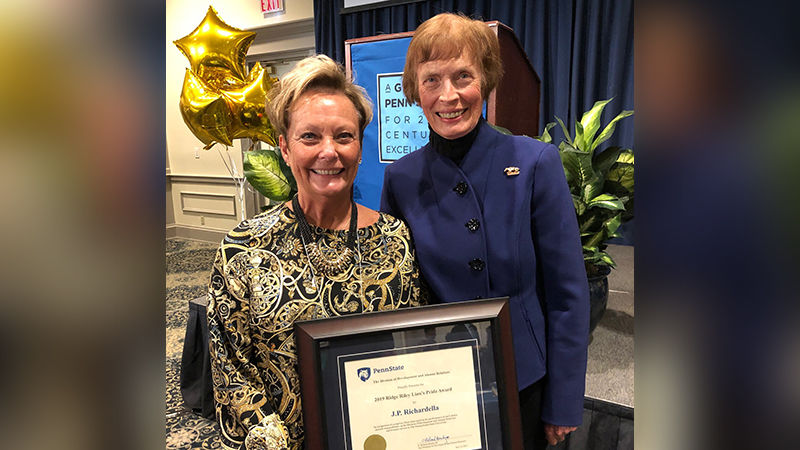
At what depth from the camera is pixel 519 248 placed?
108cm

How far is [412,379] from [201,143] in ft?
22.1

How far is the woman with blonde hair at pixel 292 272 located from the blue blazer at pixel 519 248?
14 cm

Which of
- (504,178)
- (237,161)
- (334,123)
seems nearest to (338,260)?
(334,123)

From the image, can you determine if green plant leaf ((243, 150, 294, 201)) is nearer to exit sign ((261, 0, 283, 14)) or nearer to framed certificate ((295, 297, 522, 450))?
framed certificate ((295, 297, 522, 450))

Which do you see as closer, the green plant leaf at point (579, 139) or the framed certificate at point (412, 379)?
the framed certificate at point (412, 379)

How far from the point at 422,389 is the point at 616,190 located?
154 centimetres

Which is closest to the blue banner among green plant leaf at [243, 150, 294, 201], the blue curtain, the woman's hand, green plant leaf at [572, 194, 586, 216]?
green plant leaf at [243, 150, 294, 201]

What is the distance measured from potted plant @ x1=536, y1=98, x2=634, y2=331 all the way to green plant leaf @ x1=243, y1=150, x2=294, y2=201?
1.15 meters

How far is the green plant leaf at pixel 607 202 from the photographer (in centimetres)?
190

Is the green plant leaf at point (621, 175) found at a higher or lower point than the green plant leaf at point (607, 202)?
higher

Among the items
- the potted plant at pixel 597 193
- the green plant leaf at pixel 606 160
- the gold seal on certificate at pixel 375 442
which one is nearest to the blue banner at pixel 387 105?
the potted plant at pixel 597 193

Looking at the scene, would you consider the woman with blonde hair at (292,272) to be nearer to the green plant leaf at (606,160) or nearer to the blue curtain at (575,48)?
the green plant leaf at (606,160)

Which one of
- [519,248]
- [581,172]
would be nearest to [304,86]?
[519,248]

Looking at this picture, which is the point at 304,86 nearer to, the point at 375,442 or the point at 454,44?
the point at 454,44
